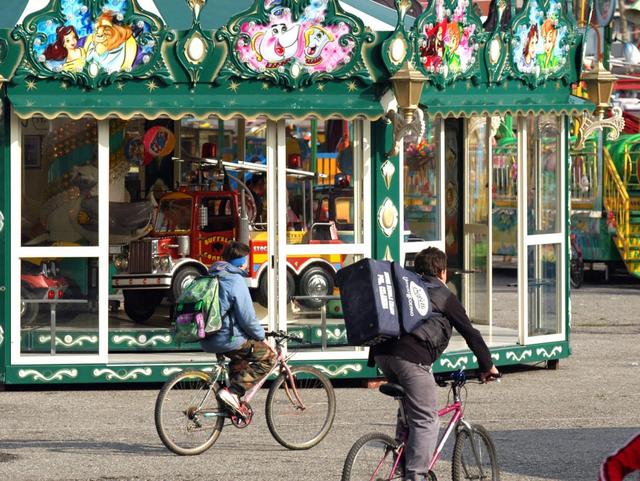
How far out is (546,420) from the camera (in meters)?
12.4

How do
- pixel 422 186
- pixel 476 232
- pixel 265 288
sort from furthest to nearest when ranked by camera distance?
1. pixel 476 232
2. pixel 422 186
3. pixel 265 288

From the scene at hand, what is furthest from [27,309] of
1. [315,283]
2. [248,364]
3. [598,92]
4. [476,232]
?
[598,92]

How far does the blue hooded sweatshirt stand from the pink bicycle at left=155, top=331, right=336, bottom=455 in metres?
0.15

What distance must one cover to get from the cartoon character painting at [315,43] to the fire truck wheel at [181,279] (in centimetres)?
309

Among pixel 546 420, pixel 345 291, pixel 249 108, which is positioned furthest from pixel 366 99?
pixel 345 291

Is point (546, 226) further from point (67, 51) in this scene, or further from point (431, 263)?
point (431, 263)

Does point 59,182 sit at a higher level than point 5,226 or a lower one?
higher

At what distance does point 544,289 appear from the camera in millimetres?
16125

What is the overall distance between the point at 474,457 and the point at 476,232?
8.90m

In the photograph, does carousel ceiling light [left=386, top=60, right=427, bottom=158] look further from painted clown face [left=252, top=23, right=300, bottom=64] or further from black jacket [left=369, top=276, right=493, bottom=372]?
black jacket [left=369, top=276, right=493, bottom=372]

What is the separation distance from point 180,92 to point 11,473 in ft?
16.7

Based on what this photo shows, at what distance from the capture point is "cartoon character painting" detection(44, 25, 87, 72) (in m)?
13.9

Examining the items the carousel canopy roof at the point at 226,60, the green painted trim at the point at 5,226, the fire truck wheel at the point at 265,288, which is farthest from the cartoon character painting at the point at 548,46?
the green painted trim at the point at 5,226

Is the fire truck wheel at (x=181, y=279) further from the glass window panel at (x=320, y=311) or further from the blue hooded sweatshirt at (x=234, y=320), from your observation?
the blue hooded sweatshirt at (x=234, y=320)
